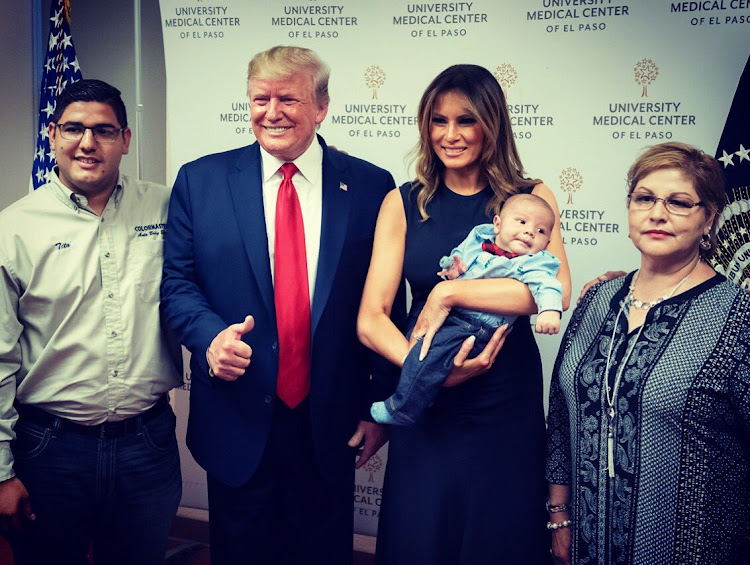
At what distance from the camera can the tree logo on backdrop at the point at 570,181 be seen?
104 inches

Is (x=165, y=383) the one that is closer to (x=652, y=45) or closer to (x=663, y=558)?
(x=663, y=558)

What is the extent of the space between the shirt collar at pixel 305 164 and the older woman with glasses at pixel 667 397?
37.2 inches

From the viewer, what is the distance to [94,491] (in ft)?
6.95

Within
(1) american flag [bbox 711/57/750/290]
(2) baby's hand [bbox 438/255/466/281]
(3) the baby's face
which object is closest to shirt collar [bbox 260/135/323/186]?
(2) baby's hand [bbox 438/255/466/281]

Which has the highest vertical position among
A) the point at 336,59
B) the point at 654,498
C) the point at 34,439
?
the point at 336,59

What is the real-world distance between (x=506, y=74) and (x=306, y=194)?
104 centimetres

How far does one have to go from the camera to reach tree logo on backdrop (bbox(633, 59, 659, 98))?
2.52m

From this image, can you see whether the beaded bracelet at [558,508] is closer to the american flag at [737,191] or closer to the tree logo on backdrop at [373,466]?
the american flag at [737,191]

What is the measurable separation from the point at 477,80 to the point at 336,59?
3.73 feet

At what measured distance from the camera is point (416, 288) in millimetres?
1986

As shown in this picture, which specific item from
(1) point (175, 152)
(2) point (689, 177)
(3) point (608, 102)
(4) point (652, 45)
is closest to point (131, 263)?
(1) point (175, 152)

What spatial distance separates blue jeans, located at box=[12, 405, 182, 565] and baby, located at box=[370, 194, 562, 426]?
34.1 inches

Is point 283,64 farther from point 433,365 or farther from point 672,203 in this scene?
point 672,203

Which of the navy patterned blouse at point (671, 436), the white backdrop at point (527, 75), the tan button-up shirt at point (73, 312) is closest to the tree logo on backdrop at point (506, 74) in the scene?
the white backdrop at point (527, 75)
